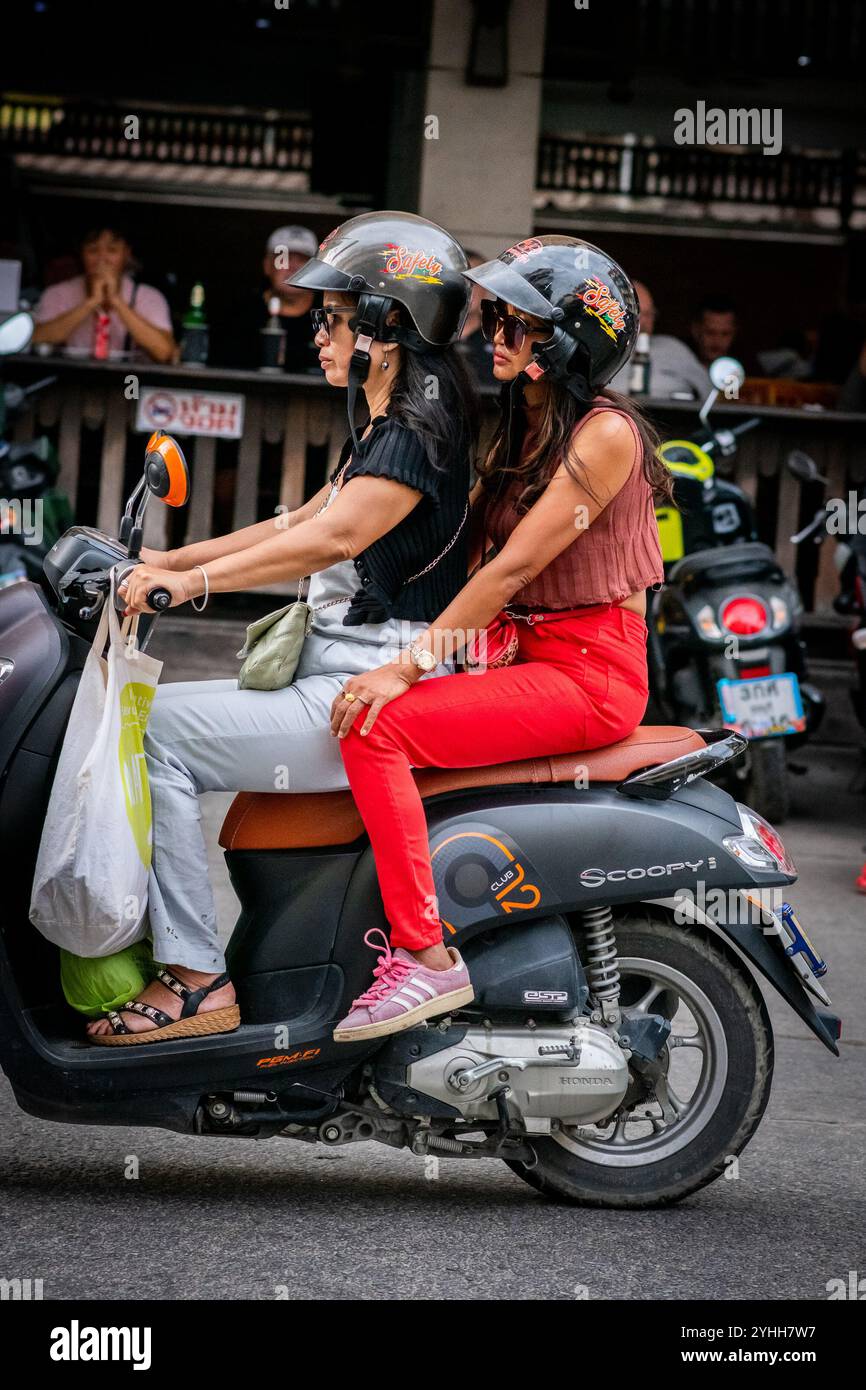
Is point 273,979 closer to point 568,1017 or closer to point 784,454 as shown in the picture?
point 568,1017

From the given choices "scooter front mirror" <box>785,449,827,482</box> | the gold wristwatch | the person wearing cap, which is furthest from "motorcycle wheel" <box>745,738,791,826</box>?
the gold wristwatch

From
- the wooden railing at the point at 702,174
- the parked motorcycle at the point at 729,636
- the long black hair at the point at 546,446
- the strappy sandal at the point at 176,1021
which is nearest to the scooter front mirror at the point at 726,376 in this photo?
the parked motorcycle at the point at 729,636

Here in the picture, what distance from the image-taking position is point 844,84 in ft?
44.0

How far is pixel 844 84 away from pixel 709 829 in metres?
11.1

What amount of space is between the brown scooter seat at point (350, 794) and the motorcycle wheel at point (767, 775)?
3.82m

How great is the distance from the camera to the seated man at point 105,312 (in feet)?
31.8

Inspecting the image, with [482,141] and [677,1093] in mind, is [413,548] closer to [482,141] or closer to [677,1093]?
[677,1093]

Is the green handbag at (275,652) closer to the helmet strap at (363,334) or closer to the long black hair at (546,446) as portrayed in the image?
the helmet strap at (363,334)

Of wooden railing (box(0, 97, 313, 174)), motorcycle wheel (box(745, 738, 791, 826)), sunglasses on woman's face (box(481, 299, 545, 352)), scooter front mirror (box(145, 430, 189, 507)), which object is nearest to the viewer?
scooter front mirror (box(145, 430, 189, 507))

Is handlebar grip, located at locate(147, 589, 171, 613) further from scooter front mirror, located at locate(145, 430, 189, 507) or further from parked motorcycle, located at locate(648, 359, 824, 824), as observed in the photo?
parked motorcycle, located at locate(648, 359, 824, 824)

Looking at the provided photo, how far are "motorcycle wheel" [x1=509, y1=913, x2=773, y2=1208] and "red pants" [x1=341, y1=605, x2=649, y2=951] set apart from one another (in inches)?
17.8

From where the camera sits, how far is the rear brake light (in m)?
7.57

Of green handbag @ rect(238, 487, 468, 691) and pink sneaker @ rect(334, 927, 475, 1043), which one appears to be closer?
pink sneaker @ rect(334, 927, 475, 1043)
